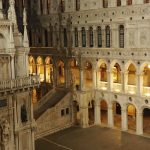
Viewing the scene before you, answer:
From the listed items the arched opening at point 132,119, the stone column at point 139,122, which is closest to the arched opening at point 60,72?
the arched opening at point 132,119

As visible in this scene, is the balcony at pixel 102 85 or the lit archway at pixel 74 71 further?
the lit archway at pixel 74 71

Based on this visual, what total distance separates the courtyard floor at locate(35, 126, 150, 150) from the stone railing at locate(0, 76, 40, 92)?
26.6 feet

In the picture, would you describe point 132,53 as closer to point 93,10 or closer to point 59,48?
point 93,10

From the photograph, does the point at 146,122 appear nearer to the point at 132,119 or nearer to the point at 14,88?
the point at 132,119

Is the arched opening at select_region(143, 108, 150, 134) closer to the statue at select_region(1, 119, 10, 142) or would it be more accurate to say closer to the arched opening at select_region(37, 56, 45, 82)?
the arched opening at select_region(37, 56, 45, 82)

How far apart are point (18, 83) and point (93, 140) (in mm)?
11630

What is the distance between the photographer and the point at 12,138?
96.8ft

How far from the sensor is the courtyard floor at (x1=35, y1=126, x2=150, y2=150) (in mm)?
34312

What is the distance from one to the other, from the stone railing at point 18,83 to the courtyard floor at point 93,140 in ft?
26.6

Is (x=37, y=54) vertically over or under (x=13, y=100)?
A: over

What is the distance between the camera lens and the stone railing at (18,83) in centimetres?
2775

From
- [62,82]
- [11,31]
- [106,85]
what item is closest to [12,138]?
[11,31]

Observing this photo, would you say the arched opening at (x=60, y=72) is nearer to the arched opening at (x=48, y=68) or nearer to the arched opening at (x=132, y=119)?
the arched opening at (x=48, y=68)

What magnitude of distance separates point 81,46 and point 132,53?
7687mm
